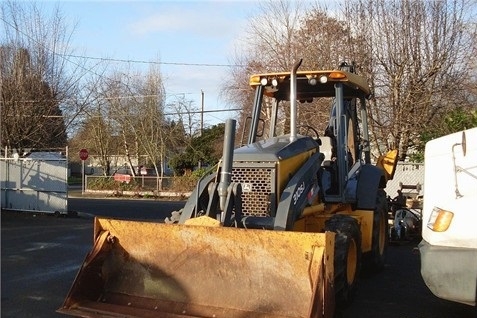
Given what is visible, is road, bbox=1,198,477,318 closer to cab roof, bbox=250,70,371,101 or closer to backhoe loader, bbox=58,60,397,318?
backhoe loader, bbox=58,60,397,318

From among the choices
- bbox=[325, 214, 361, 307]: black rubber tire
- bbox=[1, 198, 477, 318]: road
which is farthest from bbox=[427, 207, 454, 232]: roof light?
bbox=[1, 198, 477, 318]: road

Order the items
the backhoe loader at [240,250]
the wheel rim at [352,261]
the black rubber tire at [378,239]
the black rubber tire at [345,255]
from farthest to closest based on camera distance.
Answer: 1. the black rubber tire at [378,239]
2. the wheel rim at [352,261]
3. the black rubber tire at [345,255]
4. the backhoe loader at [240,250]

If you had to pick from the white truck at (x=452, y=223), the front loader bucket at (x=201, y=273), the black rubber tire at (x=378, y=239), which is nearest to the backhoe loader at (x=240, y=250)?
the front loader bucket at (x=201, y=273)

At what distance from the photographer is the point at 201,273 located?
5508mm

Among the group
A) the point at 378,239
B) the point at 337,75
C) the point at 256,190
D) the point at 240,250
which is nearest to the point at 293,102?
the point at 337,75

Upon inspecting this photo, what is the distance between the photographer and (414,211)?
1317cm

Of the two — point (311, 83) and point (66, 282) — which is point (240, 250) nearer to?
point (311, 83)

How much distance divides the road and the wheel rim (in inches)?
12.6

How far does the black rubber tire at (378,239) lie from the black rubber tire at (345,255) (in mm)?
1275

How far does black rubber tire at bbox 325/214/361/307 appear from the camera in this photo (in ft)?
19.8

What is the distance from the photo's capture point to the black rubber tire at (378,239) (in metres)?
8.38

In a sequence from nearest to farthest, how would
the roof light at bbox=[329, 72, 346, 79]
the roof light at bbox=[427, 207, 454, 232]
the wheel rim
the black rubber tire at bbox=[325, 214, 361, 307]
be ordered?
the roof light at bbox=[427, 207, 454, 232]
the black rubber tire at bbox=[325, 214, 361, 307]
the wheel rim
the roof light at bbox=[329, 72, 346, 79]

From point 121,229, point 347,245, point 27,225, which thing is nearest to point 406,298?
point 347,245

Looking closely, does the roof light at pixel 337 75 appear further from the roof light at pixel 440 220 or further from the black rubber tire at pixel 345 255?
the roof light at pixel 440 220
